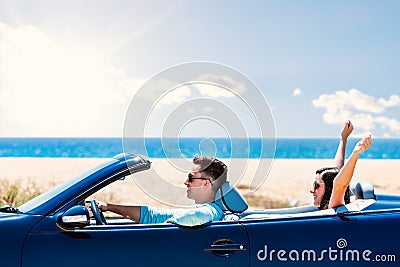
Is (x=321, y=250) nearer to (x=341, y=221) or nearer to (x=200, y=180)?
(x=341, y=221)

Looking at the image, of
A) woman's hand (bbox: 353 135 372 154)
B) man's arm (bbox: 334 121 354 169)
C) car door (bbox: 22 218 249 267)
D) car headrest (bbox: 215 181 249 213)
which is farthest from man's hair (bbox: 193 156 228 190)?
man's arm (bbox: 334 121 354 169)

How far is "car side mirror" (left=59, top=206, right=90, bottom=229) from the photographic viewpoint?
351 centimetres

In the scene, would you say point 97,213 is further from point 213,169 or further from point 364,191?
point 364,191

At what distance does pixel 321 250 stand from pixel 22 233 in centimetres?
173

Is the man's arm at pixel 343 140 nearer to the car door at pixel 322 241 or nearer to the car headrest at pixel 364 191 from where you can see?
the car headrest at pixel 364 191

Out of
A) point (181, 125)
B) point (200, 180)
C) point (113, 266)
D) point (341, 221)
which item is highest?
point (181, 125)

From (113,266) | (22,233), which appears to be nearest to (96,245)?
(113,266)

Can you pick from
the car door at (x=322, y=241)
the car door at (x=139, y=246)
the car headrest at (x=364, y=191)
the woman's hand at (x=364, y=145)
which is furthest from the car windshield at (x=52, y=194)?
the car headrest at (x=364, y=191)

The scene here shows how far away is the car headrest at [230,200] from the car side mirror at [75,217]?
1036mm

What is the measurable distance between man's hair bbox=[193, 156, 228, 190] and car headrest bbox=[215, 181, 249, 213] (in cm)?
6

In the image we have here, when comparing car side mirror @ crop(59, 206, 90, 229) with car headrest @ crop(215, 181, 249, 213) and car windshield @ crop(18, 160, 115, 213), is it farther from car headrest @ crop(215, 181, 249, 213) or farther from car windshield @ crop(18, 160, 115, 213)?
car headrest @ crop(215, 181, 249, 213)

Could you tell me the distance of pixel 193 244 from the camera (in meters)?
3.52

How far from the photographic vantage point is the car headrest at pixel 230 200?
4230 mm

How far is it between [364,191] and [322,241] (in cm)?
83
